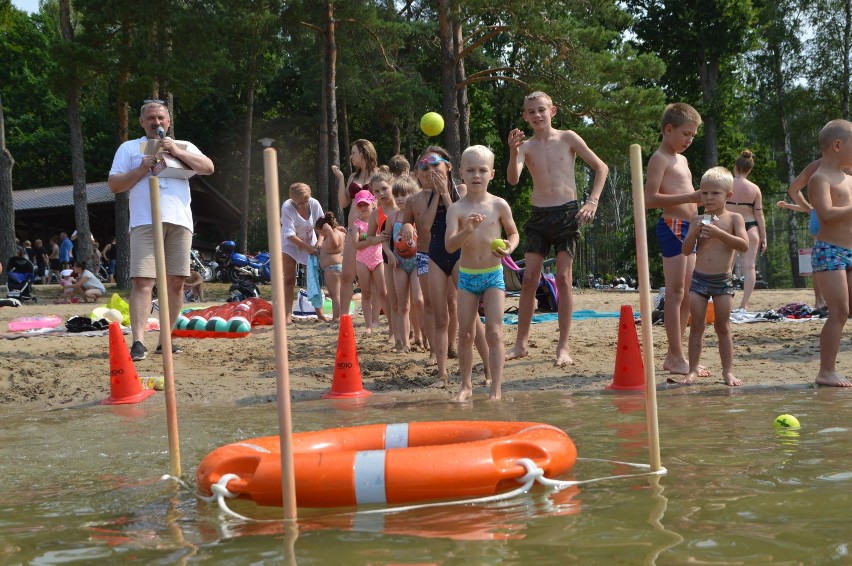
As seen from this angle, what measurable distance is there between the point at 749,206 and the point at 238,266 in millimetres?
15382

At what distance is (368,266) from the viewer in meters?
10.6

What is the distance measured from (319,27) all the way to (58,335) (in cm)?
1783

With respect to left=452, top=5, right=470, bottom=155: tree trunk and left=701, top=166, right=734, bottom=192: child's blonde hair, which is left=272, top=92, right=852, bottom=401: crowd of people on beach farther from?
left=452, top=5, right=470, bottom=155: tree trunk

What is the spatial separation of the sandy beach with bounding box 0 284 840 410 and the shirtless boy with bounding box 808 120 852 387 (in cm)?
51

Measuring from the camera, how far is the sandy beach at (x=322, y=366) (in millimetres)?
7309

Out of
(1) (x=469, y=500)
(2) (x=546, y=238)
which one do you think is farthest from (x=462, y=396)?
(1) (x=469, y=500)

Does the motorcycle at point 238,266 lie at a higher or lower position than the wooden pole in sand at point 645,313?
higher

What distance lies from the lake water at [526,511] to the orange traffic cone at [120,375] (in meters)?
1.36

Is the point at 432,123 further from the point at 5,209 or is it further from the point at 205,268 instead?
the point at 205,268

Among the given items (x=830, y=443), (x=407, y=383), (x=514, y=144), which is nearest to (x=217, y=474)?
(x=830, y=443)

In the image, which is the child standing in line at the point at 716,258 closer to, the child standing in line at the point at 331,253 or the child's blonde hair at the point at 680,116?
the child's blonde hair at the point at 680,116

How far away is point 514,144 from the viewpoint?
25.2 feet

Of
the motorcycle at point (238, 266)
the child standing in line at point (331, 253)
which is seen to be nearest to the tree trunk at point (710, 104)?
the motorcycle at point (238, 266)

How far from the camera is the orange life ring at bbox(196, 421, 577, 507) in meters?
3.54
